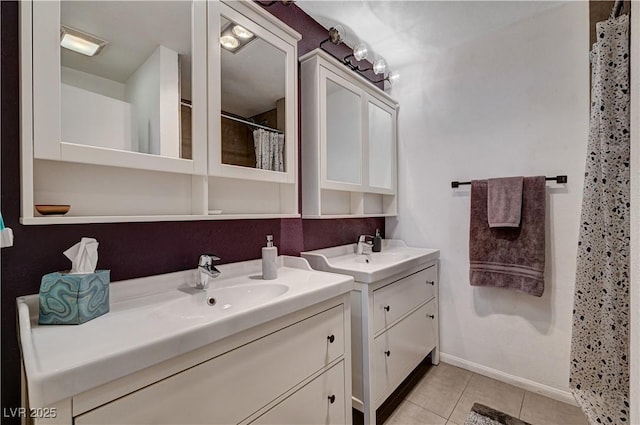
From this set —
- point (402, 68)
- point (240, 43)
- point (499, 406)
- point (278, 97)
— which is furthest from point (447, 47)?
point (499, 406)

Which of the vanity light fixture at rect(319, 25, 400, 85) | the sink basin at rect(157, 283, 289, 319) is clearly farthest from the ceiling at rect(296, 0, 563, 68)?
the sink basin at rect(157, 283, 289, 319)

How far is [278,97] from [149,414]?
130cm

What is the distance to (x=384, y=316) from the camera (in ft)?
4.80

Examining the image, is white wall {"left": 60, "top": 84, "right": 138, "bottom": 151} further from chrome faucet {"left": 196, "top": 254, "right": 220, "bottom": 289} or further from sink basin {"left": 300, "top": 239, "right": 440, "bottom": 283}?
sink basin {"left": 300, "top": 239, "right": 440, "bottom": 283}

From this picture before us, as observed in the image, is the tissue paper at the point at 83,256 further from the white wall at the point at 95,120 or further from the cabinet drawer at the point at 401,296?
the cabinet drawer at the point at 401,296

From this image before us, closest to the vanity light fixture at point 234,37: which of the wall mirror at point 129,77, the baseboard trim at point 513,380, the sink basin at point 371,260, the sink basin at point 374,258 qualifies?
the wall mirror at point 129,77

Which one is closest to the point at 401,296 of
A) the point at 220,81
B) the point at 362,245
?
the point at 362,245

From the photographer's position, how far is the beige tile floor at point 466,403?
5.03ft

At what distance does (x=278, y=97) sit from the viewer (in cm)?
140

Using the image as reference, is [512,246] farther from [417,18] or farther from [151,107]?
[151,107]

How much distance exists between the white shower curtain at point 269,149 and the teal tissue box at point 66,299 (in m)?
0.77

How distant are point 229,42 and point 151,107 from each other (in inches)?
17.9

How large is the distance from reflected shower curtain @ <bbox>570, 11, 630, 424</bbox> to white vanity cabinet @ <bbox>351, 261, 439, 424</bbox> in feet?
2.46

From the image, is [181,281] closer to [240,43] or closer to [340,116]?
[240,43]
